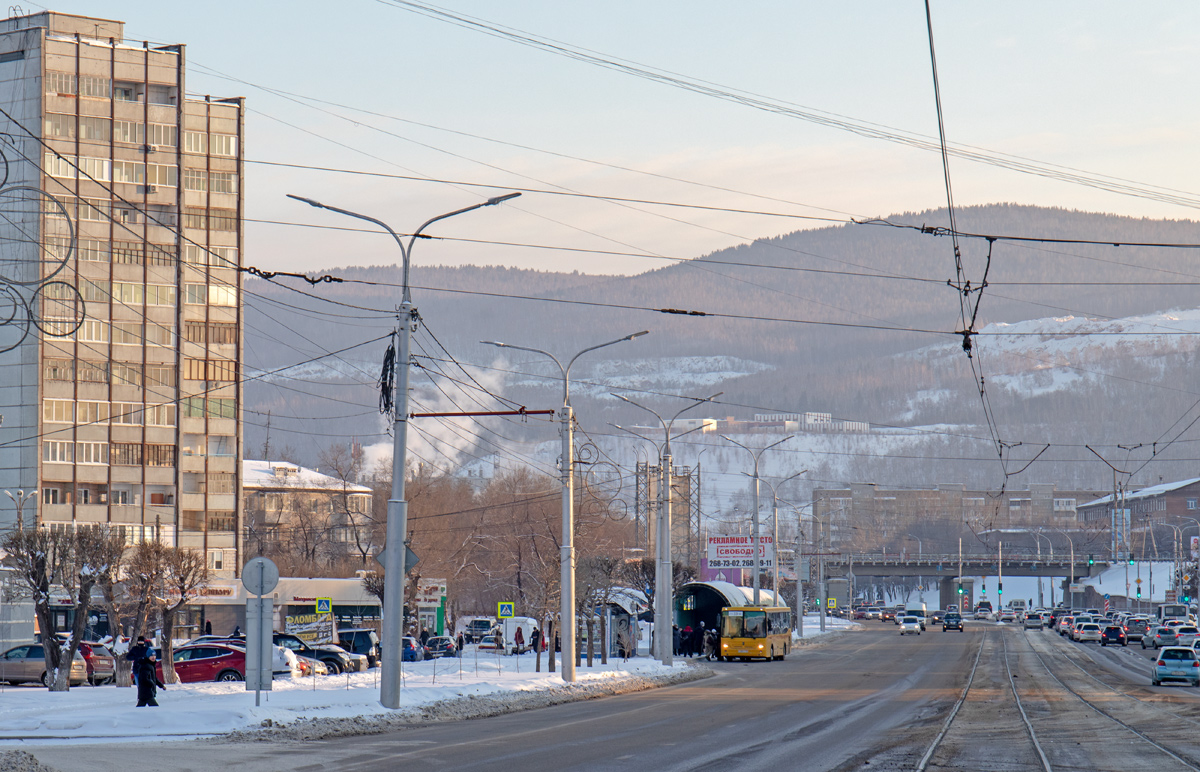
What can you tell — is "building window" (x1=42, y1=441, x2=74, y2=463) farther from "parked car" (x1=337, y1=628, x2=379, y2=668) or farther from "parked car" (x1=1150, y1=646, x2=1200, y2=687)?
"parked car" (x1=1150, y1=646, x2=1200, y2=687)

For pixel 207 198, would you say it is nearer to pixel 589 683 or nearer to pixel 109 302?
pixel 109 302

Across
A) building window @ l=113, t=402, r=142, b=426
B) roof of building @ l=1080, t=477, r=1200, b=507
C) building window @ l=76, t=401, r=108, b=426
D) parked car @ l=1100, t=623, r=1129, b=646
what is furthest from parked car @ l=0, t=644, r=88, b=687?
roof of building @ l=1080, t=477, r=1200, b=507

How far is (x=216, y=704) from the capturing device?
27797mm

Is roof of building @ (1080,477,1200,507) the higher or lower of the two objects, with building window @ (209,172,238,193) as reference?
lower

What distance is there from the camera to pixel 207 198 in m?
89.7

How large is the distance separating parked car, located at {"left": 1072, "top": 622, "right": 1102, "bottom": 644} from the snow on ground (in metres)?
53.2

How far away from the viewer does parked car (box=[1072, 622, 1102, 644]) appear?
87688 mm

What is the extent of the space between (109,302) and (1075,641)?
68.2 m

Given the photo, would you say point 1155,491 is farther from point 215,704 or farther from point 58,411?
point 215,704

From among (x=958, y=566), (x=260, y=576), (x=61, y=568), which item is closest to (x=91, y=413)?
(x=61, y=568)

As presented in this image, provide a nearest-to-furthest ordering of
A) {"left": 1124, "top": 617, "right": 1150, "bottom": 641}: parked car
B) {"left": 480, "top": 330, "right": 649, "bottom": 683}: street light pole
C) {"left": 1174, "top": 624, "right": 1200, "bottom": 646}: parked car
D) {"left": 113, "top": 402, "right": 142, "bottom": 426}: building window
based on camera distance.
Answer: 1. {"left": 480, "top": 330, "right": 649, "bottom": 683}: street light pole
2. {"left": 1174, "top": 624, "right": 1200, "bottom": 646}: parked car
3. {"left": 113, "top": 402, "right": 142, "bottom": 426}: building window
4. {"left": 1124, "top": 617, "right": 1150, "bottom": 641}: parked car

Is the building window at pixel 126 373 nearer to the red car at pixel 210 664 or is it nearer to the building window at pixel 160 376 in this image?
the building window at pixel 160 376

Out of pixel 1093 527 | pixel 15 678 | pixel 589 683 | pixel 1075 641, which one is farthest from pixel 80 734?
pixel 1093 527

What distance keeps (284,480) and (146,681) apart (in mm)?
108256
